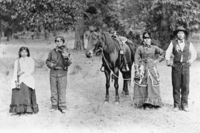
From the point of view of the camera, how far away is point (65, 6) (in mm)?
11320

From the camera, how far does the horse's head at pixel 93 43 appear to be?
253 inches

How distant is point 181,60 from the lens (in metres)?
6.62

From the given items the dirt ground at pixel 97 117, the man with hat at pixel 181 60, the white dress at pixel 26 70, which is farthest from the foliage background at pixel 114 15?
the man with hat at pixel 181 60

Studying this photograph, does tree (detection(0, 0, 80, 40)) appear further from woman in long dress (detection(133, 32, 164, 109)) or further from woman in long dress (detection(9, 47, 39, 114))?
woman in long dress (detection(133, 32, 164, 109))

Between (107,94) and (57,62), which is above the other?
(57,62)

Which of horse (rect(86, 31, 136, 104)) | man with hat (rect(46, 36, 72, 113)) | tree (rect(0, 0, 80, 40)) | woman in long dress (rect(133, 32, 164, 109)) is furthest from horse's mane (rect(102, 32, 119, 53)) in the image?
tree (rect(0, 0, 80, 40))

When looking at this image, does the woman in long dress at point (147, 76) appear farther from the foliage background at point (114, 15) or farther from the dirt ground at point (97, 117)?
the foliage background at point (114, 15)

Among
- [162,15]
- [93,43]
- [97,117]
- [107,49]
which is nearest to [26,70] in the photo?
[93,43]

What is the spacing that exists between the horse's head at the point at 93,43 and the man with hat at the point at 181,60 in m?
1.75

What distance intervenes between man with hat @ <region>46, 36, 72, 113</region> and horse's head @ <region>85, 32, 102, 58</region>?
1.85 ft

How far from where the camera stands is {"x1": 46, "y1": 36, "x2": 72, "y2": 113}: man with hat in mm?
6449

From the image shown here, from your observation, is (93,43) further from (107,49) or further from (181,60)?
(181,60)

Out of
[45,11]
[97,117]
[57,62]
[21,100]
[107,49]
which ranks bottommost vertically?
[97,117]

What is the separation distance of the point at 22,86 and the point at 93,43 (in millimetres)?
1983
